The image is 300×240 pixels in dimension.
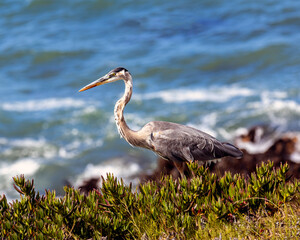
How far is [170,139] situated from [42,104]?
8956mm

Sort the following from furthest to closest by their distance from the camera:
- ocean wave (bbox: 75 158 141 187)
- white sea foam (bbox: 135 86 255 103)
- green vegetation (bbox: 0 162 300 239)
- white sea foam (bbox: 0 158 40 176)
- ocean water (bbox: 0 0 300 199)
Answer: white sea foam (bbox: 135 86 255 103), ocean water (bbox: 0 0 300 199), white sea foam (bbox: 0 158 40 176), ocean wave (bbox: 75 158 141 187), green vegetation (bbox: 0 162 300 239)

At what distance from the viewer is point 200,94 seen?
15453 mm

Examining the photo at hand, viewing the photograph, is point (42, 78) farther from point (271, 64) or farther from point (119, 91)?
point (271, 64)

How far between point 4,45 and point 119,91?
6.20m

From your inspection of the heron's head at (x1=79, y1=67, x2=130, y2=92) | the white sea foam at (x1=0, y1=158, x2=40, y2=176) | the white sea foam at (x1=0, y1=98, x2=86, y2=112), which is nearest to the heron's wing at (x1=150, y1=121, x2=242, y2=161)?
the heron's head at (x1=79, y1=67, x2=130, y2=92)

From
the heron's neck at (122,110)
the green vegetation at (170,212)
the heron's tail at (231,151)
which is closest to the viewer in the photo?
the green vegetation at (170,212)

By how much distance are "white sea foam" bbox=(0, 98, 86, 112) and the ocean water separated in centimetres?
3

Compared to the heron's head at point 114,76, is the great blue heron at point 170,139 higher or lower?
lower

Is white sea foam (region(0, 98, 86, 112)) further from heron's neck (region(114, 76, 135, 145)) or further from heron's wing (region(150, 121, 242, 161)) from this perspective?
heron's wing (region(150, 121, 242, 161))

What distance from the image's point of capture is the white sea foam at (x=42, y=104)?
51.4 feet

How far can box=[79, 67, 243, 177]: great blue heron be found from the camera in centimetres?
771

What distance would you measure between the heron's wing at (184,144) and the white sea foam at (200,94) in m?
7.12

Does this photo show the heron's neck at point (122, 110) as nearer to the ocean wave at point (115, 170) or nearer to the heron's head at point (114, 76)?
the heron's head at point (114, 76)

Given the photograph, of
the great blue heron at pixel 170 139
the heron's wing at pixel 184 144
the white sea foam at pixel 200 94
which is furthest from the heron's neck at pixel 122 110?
the white sea foam at pixel 200 94
